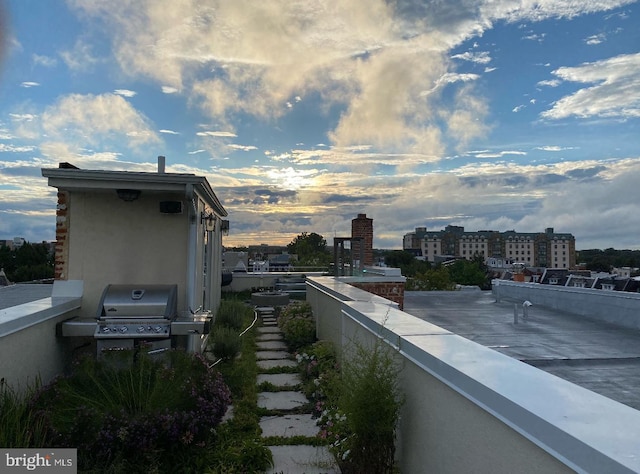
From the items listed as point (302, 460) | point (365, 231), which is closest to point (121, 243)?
point (302, 460)

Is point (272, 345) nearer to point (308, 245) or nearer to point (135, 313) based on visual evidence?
point (135, 313)

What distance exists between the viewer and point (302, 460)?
3807 mm

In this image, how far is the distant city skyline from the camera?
8555mm

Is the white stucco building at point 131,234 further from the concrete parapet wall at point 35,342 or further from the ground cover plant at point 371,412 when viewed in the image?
the ground cover plant at point 371,412

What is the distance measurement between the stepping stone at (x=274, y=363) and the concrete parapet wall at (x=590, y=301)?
6220 millimetres

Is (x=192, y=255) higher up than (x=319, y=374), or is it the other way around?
(x=192, y=255)

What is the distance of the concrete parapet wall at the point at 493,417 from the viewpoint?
1.43 m

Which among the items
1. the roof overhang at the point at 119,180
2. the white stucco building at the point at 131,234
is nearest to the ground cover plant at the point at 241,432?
the white stucco building at the point at 131,234

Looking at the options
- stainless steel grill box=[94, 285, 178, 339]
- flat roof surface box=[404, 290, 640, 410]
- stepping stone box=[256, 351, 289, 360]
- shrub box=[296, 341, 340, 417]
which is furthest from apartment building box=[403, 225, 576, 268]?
stainless steel grill box=[94, 285, 178, 339]

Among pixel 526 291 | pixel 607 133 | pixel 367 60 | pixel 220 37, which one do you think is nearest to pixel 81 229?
pixel 220 37

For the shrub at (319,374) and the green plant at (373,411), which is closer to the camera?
the green plant at (373,411)

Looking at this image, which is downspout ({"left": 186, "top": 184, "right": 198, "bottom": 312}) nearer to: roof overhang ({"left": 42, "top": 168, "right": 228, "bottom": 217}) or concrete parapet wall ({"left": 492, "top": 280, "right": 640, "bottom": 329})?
roof overhang ({"left": 42, "top": 168, "right": 228, "bottom": 217})

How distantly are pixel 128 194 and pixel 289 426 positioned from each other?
139 inches

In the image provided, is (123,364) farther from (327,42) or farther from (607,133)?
(607,133)
